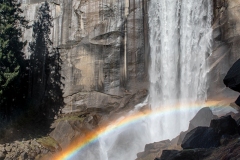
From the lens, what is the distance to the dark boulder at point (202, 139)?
13.5 m

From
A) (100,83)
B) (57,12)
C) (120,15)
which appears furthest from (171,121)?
(57,12)

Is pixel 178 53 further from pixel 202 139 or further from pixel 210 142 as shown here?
pixel 210 142

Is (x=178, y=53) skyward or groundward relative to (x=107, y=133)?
skyward

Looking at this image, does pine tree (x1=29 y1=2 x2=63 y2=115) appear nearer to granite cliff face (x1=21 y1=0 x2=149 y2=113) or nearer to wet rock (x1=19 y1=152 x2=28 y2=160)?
granite cliff face (x1=21 y1=0 x2=149 y2=113)

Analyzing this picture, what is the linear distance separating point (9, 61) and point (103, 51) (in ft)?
27.4

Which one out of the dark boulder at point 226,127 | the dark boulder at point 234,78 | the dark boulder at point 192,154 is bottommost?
the dark boulder at point 192,154

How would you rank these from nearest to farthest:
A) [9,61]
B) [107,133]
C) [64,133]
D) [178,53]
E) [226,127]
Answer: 1. [226,127]
2. [64,133]
3. [107,133]
4. [9,61]
5. [178,53]

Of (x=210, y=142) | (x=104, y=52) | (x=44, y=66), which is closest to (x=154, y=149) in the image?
(x=210, y=142)

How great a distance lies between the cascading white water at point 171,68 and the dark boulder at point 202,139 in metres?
11.5

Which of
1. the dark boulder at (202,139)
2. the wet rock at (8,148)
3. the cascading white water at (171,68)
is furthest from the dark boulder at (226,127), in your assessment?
the wet rock at (8,148)

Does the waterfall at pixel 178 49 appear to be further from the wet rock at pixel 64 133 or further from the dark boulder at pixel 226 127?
the dark boulder at pixel 226 127

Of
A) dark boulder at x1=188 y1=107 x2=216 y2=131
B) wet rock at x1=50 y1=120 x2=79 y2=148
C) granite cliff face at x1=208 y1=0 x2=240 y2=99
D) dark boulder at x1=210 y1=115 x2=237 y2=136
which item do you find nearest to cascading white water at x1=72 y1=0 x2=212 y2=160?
granite cliff face at x1=208 y1=0 x2=240 y2=99

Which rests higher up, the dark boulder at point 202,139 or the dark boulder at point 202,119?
the dark boulder at point 202,139

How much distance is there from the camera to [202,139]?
13945mm
